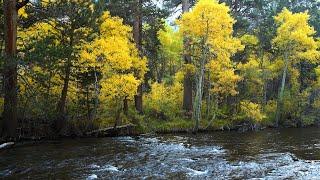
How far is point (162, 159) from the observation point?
16.7 metres

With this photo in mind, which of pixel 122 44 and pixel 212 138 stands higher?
pixel 122 44

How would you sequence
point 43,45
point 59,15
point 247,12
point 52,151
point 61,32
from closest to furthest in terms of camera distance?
point 43,45
point 52,151
point 59,15
point 61,32
point 247,12

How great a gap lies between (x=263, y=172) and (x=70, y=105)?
14279 millimetres

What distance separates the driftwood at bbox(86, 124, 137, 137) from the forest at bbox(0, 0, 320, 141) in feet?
1.09

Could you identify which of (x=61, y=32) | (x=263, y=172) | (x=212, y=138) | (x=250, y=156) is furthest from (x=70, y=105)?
(x=263, y=172)

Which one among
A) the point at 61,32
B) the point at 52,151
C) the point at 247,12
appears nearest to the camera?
the point at 52,151

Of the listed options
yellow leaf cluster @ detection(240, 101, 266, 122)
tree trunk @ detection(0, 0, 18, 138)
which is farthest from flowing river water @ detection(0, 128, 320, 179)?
yellow leaf cluster @ detection(240, 101, 266, 122)

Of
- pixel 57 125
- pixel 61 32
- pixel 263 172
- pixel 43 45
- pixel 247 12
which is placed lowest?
pixel 263 172

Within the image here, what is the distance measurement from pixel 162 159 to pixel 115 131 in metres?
9.22

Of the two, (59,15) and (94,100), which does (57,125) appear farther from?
(59,15)

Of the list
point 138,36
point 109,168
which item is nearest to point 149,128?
point 138,36

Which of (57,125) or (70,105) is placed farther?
(70,105)

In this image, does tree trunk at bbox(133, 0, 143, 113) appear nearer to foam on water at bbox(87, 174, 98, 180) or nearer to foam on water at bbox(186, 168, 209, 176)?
foam on water at bbox(186, 168, 209, 176)

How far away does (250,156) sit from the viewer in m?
17.7
